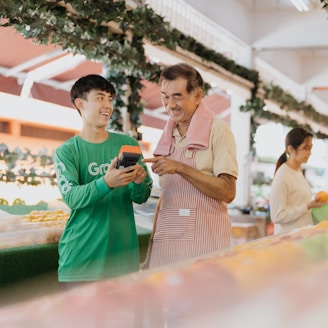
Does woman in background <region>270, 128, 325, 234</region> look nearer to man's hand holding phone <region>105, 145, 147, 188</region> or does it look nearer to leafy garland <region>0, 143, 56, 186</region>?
man's hand holding phone <region>105, 145, 147, 188</region>

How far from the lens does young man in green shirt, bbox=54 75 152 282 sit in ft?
6.33

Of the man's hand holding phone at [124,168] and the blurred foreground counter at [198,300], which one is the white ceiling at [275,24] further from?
the blurred foreground counter at [198,300]

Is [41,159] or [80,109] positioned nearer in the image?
[80,109]

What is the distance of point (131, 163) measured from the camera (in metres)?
1.94

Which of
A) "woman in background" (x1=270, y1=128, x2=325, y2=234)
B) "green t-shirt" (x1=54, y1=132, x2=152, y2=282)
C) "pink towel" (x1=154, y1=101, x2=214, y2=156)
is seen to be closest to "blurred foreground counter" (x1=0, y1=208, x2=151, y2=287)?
"green t-shirt" (x1=54, y1=132, x2=152, y2=282)

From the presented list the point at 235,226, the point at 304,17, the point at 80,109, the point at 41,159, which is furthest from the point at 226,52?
the point at 80,109

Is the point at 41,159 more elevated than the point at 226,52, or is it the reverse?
the point at 226,52

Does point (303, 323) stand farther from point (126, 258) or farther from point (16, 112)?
point (16, 112)

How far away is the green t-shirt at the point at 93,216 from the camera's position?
6.34 feet

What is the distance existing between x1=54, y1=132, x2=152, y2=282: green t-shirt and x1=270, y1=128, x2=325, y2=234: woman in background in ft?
5.76

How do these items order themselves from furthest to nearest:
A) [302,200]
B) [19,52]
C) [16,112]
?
[16,112] < [19,52] < [302,200]

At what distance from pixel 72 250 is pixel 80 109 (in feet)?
1.89

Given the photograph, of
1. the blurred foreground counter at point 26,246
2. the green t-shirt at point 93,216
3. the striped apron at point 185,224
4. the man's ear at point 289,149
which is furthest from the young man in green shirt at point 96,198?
the man's ear at point 289,149

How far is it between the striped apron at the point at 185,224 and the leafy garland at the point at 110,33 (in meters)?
2.40
